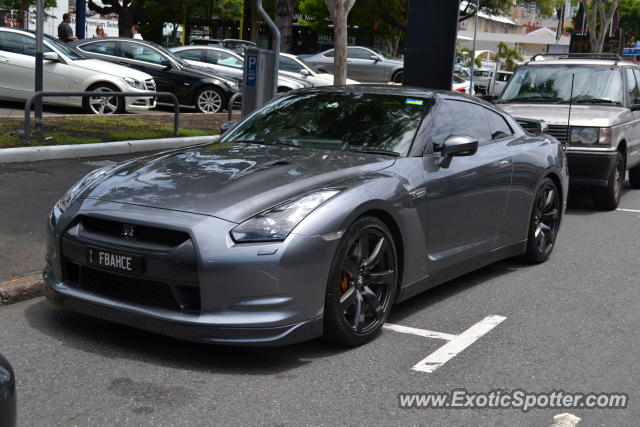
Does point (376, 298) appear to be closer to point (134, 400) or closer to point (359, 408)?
point (359, 408)

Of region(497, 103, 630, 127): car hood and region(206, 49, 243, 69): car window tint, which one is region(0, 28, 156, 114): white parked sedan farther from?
region(497, 103, 630, 127): car hood

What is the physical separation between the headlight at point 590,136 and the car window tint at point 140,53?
10612mm

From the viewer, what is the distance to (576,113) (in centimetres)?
1082

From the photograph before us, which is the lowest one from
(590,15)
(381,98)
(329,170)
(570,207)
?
(570,207)

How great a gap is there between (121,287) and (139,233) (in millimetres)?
340

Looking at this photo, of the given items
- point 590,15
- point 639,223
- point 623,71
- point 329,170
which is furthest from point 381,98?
point 590,15

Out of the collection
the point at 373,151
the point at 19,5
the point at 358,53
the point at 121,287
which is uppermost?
the point at 19,5

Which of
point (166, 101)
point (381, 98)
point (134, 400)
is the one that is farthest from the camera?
point (166, 101)

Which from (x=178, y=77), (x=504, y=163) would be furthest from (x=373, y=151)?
(x=178, y=77)

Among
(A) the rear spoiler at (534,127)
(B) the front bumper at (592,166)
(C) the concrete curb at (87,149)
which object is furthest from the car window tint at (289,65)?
(A) the rear spoiler at (534,127)

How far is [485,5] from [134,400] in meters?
46.5

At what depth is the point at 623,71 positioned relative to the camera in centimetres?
1173

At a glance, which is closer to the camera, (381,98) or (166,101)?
(381,98)

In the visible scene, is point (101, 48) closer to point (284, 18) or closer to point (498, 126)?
point (284, 18)
